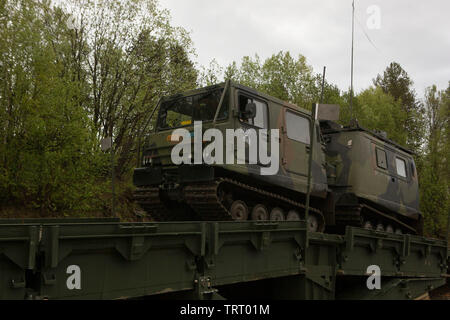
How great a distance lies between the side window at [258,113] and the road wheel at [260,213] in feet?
4.79

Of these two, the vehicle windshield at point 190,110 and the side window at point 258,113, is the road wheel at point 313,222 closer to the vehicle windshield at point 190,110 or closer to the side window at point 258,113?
the side window at point 258,113

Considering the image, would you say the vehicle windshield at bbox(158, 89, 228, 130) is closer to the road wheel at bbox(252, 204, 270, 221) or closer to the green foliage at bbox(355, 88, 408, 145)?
the road wheel at bbox(252, 204, 270, 221)

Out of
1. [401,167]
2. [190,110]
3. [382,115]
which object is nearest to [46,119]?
[190,110]

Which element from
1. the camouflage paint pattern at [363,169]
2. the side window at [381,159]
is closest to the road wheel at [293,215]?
the camouflage paint pattern at [363,169]

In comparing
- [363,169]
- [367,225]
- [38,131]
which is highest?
[38,131]

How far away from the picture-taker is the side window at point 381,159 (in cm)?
1160

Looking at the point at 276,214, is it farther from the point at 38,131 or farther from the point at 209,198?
the point at 38,131

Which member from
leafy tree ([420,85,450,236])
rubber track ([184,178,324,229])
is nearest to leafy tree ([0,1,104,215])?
rubber track ([184,178,324,229])

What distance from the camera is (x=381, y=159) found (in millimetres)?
11742

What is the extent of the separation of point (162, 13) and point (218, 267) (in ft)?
48.8

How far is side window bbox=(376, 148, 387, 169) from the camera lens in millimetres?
11599

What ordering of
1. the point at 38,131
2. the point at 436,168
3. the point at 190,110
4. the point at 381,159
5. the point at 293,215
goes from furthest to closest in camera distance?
the point at 436,168
the point at 38,131
the point at 381,159
the point at 293,215
the point at 190,110

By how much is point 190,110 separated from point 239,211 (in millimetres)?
2288
